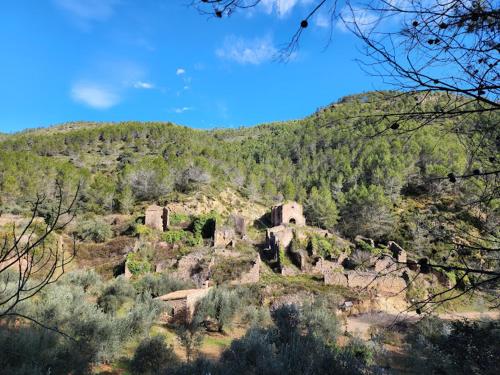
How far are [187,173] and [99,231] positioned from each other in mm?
17736

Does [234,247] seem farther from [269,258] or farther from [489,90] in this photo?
[489,90]

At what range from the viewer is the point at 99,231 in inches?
1240

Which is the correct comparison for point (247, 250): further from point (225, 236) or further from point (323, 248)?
point (323, 248)

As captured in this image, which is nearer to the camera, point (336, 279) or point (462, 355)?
point (462, 355)

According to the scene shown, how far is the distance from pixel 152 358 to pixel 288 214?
30.2 m

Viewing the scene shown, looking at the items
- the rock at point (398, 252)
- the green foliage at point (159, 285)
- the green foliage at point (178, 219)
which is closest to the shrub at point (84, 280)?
the green foliage at point (159, 285)

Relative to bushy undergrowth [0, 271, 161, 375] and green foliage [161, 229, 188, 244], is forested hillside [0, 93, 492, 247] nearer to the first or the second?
green foliage [161, 229, 188, 244]

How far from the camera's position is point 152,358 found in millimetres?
9641

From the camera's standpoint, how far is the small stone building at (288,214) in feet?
127

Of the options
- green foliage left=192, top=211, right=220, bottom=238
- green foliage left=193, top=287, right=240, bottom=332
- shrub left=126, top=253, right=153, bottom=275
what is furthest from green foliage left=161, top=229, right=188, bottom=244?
green foliage left=193, top=287, right=240, bottom=332

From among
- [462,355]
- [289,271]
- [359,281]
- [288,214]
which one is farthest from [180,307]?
[288,214]

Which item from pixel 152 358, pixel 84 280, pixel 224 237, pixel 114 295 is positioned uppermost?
pixel 224 237

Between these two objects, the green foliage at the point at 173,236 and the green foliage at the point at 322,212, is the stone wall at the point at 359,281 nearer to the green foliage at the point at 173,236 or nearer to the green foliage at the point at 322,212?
the green foliage at the point at 173,236

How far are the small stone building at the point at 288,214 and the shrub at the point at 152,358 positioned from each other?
28.6 metres
